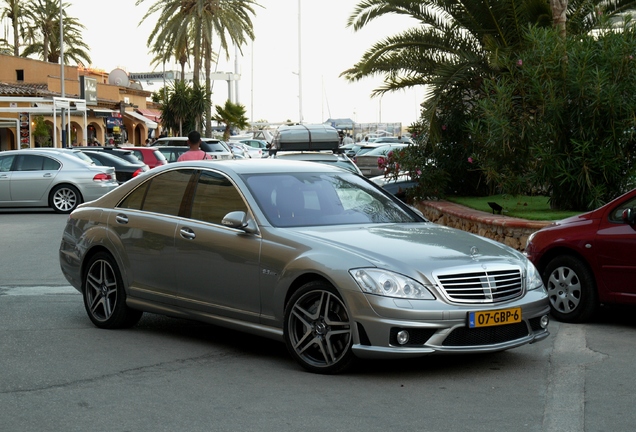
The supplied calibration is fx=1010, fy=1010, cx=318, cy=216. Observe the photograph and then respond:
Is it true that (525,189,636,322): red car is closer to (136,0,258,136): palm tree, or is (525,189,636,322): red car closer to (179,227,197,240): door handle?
(179,227,197,240): door handle

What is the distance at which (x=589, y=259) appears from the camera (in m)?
9.03

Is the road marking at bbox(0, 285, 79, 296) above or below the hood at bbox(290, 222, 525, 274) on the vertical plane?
below

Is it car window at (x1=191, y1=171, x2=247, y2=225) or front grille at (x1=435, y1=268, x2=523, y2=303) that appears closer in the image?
front grille at (x1=435, y1=268, x2=523, y2=303)

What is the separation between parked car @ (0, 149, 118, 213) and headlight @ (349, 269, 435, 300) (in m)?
18.3

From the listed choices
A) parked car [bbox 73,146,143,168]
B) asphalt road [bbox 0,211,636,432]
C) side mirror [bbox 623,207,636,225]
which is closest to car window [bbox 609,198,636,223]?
side mirror [bbox 623,207,636,225]

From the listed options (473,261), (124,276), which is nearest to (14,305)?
(124,276)

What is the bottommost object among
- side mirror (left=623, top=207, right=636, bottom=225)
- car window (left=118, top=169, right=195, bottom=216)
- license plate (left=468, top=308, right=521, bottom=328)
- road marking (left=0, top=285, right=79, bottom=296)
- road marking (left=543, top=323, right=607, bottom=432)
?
road marking (left=0, top=285, right=79, bottom=296)

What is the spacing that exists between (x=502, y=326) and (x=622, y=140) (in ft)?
25.2

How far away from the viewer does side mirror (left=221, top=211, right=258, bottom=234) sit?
7406mm

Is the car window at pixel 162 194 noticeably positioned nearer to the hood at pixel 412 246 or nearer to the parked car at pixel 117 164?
the hood at pixel 412 246

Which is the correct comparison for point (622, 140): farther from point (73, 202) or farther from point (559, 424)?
point (73, 202)

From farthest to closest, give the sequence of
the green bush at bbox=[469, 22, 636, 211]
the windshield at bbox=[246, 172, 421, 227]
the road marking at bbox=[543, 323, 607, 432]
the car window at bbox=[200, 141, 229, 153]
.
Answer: the car window at bbox=[200, 141, 229, 153] → the green bush at bbox=[469, 22, 636, 211] → the windshield at bbox=[246, 172, 421, 227] → the road marking at bbox=[543, 323, 607, 432]

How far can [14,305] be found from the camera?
10.2m

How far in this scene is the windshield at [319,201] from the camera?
25.1 feet
